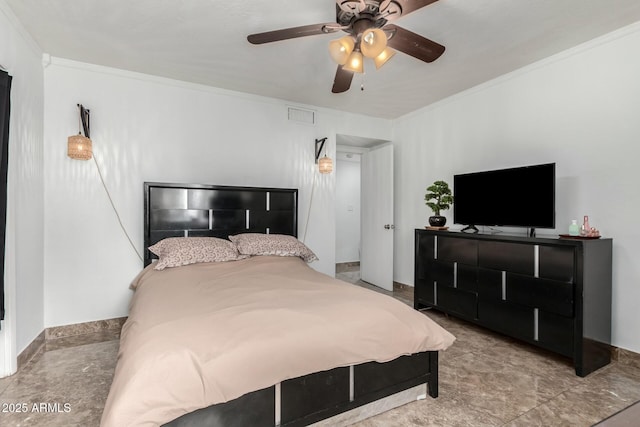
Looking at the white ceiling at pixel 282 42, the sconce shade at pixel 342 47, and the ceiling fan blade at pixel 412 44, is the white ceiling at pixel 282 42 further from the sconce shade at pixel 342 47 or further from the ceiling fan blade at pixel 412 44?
the sconce shade at pixel 342 47

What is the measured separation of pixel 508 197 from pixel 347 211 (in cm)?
375

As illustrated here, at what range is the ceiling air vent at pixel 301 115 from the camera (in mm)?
4070

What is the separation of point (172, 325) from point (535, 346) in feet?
9.78

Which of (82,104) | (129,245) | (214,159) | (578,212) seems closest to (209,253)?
(129,245)

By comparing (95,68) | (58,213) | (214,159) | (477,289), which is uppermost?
(95,68)

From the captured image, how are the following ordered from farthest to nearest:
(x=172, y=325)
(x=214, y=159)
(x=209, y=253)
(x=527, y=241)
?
1. (x=214, y=159)
2. (x=209, y=253)
3. (x=527, y=241)
4. (x=172, y=325)

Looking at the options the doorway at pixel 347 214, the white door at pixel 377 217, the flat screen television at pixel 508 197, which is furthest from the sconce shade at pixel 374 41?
the doorway at pixel 347 214

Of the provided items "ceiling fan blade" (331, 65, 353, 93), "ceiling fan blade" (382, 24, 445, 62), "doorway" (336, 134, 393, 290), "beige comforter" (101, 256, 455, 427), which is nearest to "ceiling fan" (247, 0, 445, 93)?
"ceiling fan blade" (382, 24, 445, 62)

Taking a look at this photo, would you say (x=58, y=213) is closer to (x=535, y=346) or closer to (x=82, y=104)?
(x=82, y=104)

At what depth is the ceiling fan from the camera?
1.67 meters

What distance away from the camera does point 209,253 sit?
2.94 meters

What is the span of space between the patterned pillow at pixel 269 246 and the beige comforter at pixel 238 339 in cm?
85

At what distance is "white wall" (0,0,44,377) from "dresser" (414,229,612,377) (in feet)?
12.3

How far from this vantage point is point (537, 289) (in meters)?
2.57
